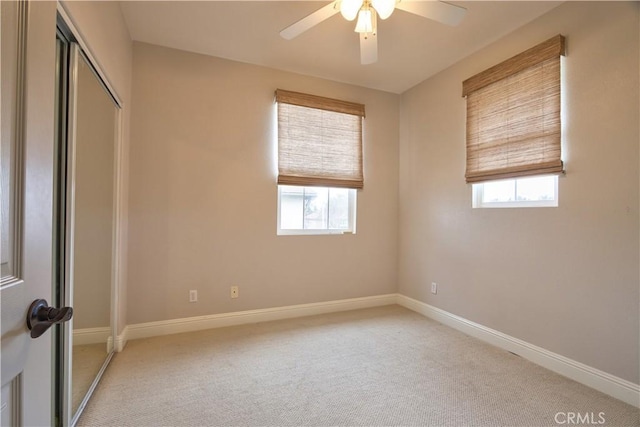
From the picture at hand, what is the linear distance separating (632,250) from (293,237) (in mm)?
2597

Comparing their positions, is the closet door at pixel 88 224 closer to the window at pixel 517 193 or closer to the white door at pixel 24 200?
the white door at pixel 24 200

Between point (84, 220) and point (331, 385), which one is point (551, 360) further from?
point (84, 220)

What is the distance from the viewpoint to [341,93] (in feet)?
11.2

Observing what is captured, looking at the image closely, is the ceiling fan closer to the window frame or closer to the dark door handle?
the window frame

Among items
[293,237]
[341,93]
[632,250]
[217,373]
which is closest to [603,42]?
[632,250]

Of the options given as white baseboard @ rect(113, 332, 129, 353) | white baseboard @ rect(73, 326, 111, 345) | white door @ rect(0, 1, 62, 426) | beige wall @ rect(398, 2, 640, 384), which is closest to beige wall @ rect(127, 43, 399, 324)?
white baseboard @ rect(113, 332, 129, 353)

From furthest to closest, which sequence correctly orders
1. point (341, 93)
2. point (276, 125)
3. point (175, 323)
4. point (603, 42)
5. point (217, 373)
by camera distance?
point (341, 93)
point (276, 125)
point (175, 323)
point (217, 373)
point (603, 42)

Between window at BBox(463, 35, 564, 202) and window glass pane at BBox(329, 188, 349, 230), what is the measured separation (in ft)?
4.37

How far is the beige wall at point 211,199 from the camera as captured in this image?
8.68 ft

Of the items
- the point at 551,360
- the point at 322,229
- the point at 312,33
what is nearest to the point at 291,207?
the point at 322,229

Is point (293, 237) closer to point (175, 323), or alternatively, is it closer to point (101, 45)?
point (175, 323)

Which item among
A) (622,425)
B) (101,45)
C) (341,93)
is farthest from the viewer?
(341,93)

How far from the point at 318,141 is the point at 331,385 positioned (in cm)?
234

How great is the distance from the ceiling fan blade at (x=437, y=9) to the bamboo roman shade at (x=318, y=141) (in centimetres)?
155
